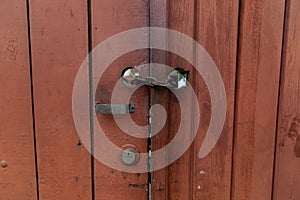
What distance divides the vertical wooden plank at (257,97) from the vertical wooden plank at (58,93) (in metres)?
0.39

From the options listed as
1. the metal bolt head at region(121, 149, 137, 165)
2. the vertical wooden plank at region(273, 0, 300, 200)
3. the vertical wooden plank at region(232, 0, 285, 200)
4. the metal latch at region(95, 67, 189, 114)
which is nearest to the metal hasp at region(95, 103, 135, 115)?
the metal latch at region(95, 67, 189, 114)

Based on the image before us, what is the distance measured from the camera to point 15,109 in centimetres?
79

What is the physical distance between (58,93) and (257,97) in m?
0.50

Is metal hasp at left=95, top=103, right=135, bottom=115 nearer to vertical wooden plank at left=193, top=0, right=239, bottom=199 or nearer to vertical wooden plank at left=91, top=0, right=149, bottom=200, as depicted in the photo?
vertical wooden plank at left=91, top=0, right=149, bottom=200

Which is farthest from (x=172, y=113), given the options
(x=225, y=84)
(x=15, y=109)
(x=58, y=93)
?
(x=15, y=109)

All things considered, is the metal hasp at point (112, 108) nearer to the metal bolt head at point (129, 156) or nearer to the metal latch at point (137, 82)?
the metal latch at point (137, 82)

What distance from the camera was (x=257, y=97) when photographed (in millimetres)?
782

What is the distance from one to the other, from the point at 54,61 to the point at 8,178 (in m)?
0.34

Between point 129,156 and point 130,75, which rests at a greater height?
point 130,75

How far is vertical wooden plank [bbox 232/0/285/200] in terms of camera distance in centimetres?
76

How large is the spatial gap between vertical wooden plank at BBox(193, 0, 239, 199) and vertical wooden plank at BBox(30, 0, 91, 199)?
289mm

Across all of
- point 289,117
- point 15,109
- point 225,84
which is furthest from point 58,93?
point 289,117

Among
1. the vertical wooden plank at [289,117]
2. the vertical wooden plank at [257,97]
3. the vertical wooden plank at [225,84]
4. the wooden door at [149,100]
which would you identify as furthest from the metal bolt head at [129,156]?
the vertical wooden plank at [289,117]

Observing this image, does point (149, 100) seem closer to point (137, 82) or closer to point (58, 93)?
point (137, 82)
